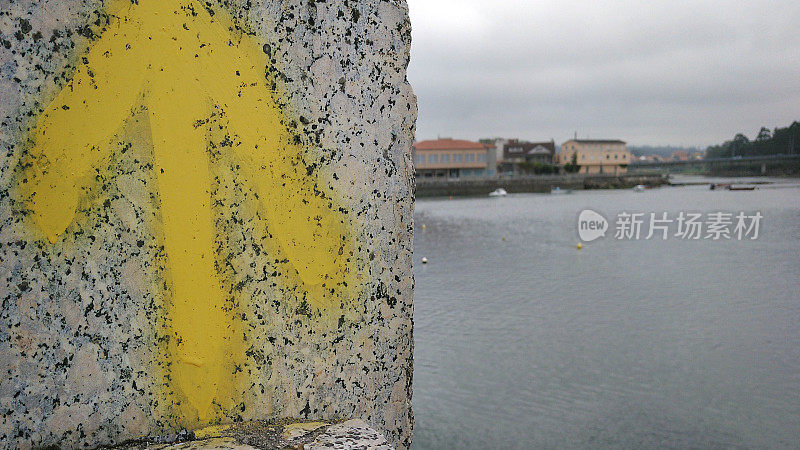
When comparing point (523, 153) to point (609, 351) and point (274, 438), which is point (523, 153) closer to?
point (609, 351)

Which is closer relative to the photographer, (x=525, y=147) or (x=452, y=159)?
(x=452, y=159)

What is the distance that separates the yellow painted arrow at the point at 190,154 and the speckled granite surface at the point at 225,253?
0.01m

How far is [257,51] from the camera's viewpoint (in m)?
1.38

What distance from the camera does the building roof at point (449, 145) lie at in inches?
2702

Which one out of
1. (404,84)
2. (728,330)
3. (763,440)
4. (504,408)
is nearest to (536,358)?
(504,408)

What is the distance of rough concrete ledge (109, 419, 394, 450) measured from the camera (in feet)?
4.24

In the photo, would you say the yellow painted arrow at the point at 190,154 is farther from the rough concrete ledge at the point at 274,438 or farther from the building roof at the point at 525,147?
the building roof at the point at 525,147

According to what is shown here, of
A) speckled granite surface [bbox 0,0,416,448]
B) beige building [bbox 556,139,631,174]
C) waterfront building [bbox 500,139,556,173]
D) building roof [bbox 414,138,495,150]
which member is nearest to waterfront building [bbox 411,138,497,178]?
building roof [bbox 414,138,495,150]

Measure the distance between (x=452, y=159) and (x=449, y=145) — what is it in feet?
5.59

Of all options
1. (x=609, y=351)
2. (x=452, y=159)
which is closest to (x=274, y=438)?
(x=609, y=351)

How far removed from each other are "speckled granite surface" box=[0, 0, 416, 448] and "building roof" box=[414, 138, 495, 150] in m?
66.8

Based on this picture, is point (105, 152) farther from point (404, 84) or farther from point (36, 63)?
point (404, 84)

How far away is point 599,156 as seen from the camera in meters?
83.8

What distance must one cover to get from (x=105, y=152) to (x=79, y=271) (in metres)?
0.26
